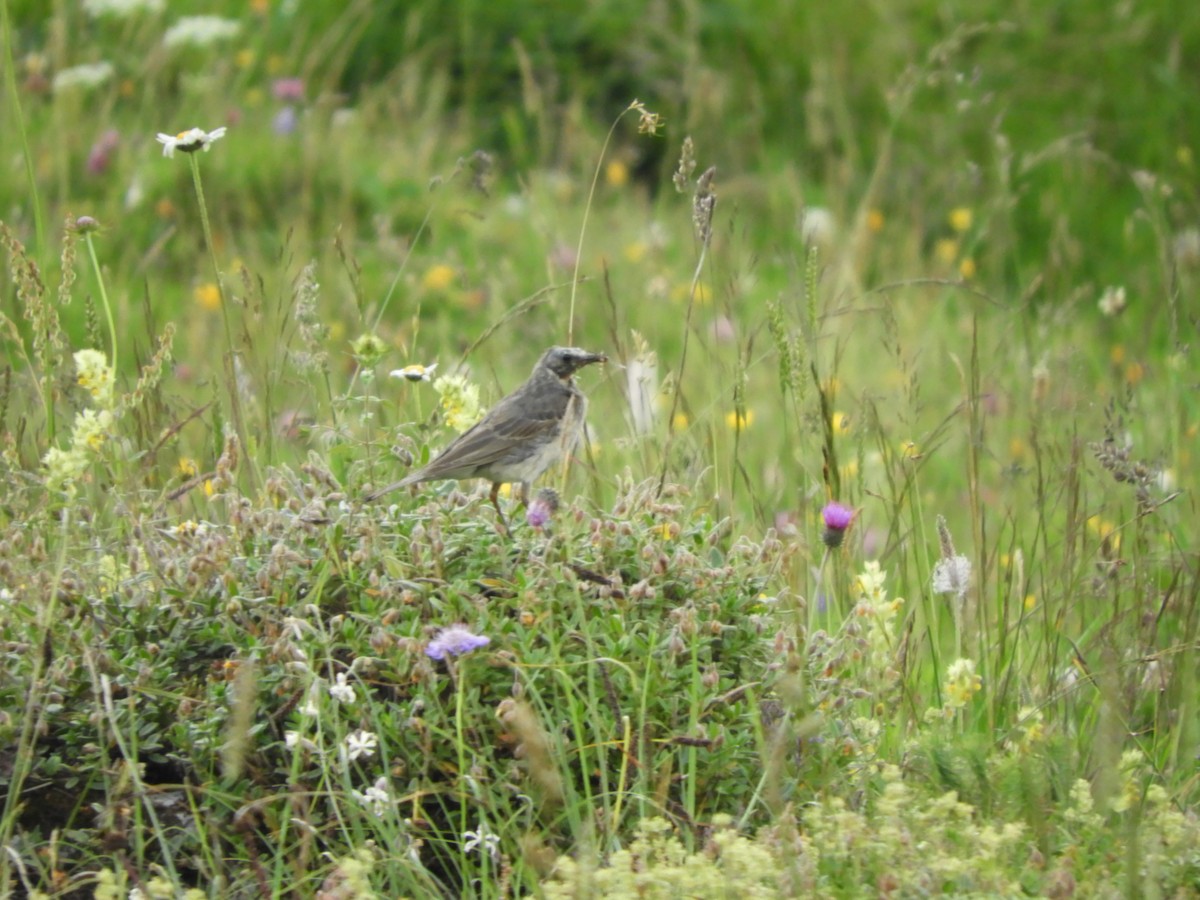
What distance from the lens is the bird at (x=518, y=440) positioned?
376cm

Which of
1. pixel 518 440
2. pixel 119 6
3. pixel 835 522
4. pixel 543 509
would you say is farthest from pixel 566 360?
pixel 119 6

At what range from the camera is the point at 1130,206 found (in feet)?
29.2

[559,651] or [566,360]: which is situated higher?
[559,651]

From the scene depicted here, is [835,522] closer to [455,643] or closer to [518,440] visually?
[455,643]

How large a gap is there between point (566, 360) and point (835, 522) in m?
1.40

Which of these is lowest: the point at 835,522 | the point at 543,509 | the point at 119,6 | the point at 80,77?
the point at 80,77

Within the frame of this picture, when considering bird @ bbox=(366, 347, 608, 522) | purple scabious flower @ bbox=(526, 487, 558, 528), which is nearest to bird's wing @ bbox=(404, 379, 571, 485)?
bird @ bbox=(366, 347, 608, 522)

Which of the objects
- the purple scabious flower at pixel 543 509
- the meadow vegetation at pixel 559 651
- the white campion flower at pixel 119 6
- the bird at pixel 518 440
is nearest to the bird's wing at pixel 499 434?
the bird at pixel 518 440

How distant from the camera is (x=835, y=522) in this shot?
331 cm

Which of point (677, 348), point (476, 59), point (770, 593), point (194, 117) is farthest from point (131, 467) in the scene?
point (476, 59)

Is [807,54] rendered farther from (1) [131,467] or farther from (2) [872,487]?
(1) [131,467]

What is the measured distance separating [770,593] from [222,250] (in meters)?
4.89

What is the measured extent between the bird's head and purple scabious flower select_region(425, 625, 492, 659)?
1579 millimetres

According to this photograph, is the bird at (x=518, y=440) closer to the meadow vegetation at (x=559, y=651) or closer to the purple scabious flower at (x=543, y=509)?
the meadow vegetation at (x=559, y=651)
